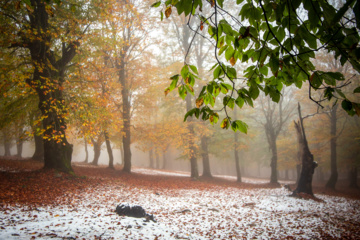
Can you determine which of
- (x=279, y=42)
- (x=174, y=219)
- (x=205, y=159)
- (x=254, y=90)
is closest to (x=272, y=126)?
(x=205, y=159)

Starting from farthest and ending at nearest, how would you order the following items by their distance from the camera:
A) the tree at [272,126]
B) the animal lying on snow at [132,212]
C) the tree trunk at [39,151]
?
the tree at [272,126] < the tree trunk at [39,151] < the animal lying on snow at [132,212]

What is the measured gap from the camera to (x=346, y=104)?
5.15 ft

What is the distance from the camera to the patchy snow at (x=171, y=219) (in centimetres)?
443

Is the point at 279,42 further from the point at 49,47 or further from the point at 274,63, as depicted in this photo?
the point at 49,47

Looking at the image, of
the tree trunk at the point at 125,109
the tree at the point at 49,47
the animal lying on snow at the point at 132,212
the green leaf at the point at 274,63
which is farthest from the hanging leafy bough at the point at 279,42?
the tree trunk at the point at 125,109

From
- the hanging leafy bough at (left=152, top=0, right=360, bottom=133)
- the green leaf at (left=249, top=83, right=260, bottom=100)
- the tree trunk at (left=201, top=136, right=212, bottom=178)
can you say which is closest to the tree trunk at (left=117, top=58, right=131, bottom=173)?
the tree trunk at (left=201, top=136, right=212, bottom=178)

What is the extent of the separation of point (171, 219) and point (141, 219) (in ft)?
3.53

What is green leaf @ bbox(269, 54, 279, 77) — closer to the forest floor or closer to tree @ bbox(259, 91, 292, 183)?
the forest floor

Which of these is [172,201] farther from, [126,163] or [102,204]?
[126,163]

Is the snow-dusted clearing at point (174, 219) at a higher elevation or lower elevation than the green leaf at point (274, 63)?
lower

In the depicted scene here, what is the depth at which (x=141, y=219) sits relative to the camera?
5.56 metres

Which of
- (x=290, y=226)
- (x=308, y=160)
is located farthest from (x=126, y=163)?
(x=308, y=160)

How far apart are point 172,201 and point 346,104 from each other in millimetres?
7884

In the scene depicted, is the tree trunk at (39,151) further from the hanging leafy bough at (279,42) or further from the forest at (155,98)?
the hanging leafy bough at (279,42)
